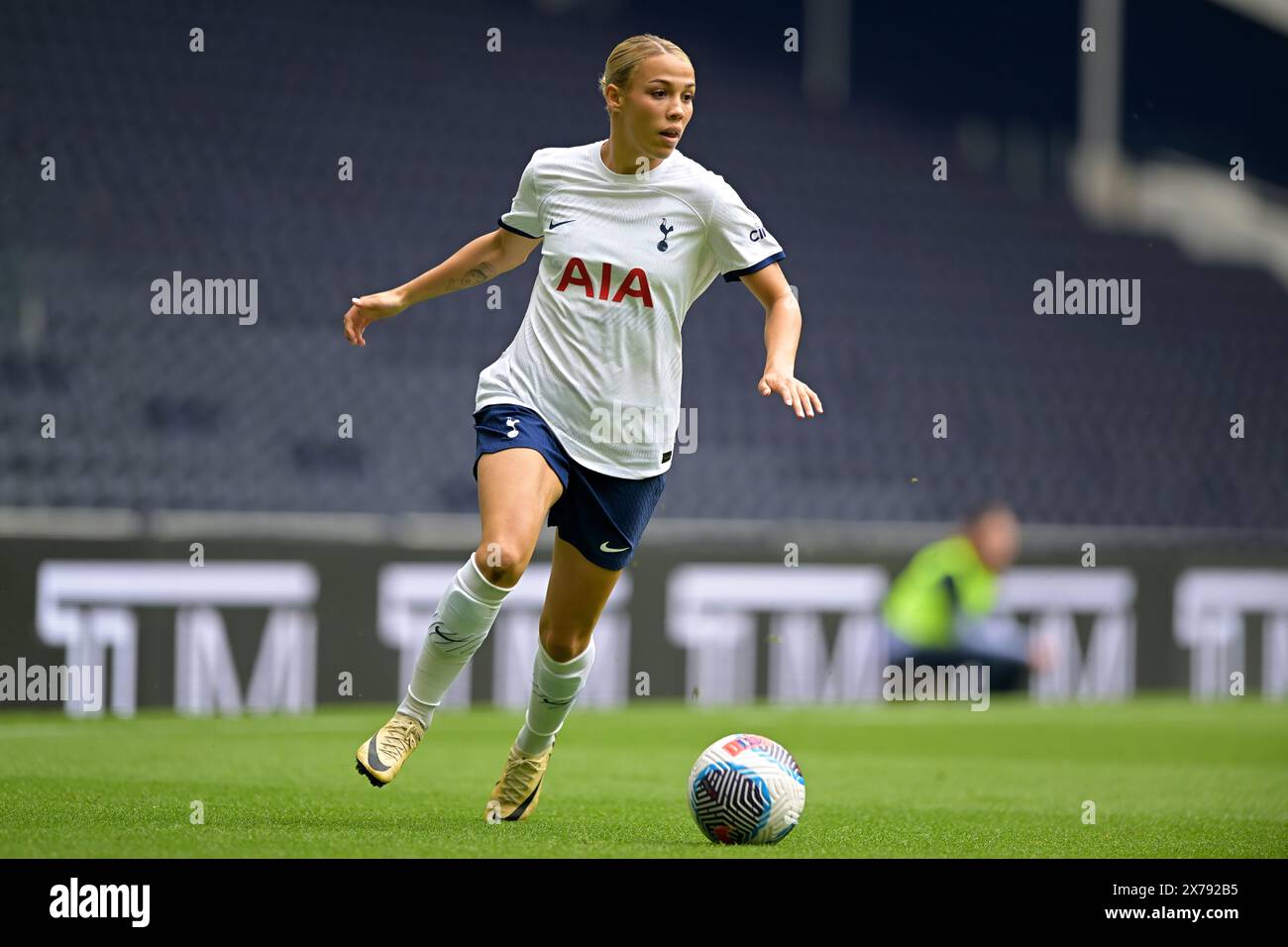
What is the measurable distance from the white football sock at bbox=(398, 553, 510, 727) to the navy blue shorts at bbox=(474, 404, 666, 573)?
11.2 inches

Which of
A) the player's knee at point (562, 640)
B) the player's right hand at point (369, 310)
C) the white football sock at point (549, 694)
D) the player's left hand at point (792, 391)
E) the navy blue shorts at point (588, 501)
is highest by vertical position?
the player's right hand at point (369, 310)

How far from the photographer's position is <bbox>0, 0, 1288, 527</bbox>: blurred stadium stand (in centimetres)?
1094

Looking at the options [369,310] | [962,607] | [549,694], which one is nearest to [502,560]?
[549,694]

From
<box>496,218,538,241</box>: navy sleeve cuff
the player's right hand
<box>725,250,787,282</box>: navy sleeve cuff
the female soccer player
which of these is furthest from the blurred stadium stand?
<box>725,250,787,282</box>: navy sleeve cuff

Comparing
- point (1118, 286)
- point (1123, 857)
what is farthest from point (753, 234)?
point (1118, 286)

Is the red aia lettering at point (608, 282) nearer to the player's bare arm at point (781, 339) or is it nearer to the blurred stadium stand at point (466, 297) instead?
the player's bare arm at point (781, 339)

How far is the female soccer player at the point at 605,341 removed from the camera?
15.2ft

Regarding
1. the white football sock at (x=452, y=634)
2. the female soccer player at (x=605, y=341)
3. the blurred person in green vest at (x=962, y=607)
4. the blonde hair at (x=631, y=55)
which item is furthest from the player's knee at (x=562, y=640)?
the blurred person in green vest at (x=962, y=607)

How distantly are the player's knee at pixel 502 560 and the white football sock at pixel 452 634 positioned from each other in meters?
0.04

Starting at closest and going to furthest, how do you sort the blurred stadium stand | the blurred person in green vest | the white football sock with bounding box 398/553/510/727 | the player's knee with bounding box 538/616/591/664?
the white football sock with bounding box 398/553/510/727 < the player's knee with bounding box 538/616/591/664 < the blurred stadium stand < the blurred person in green vest

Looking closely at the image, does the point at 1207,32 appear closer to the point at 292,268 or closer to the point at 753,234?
the point at 292,268

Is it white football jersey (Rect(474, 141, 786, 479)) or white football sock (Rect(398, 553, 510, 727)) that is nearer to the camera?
white football sock (Rect(398, 553, 510, 727))

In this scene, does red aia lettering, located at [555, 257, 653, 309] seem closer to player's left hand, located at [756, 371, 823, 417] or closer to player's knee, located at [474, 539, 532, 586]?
player's left hand, located at [756, 371, 823, 417]
